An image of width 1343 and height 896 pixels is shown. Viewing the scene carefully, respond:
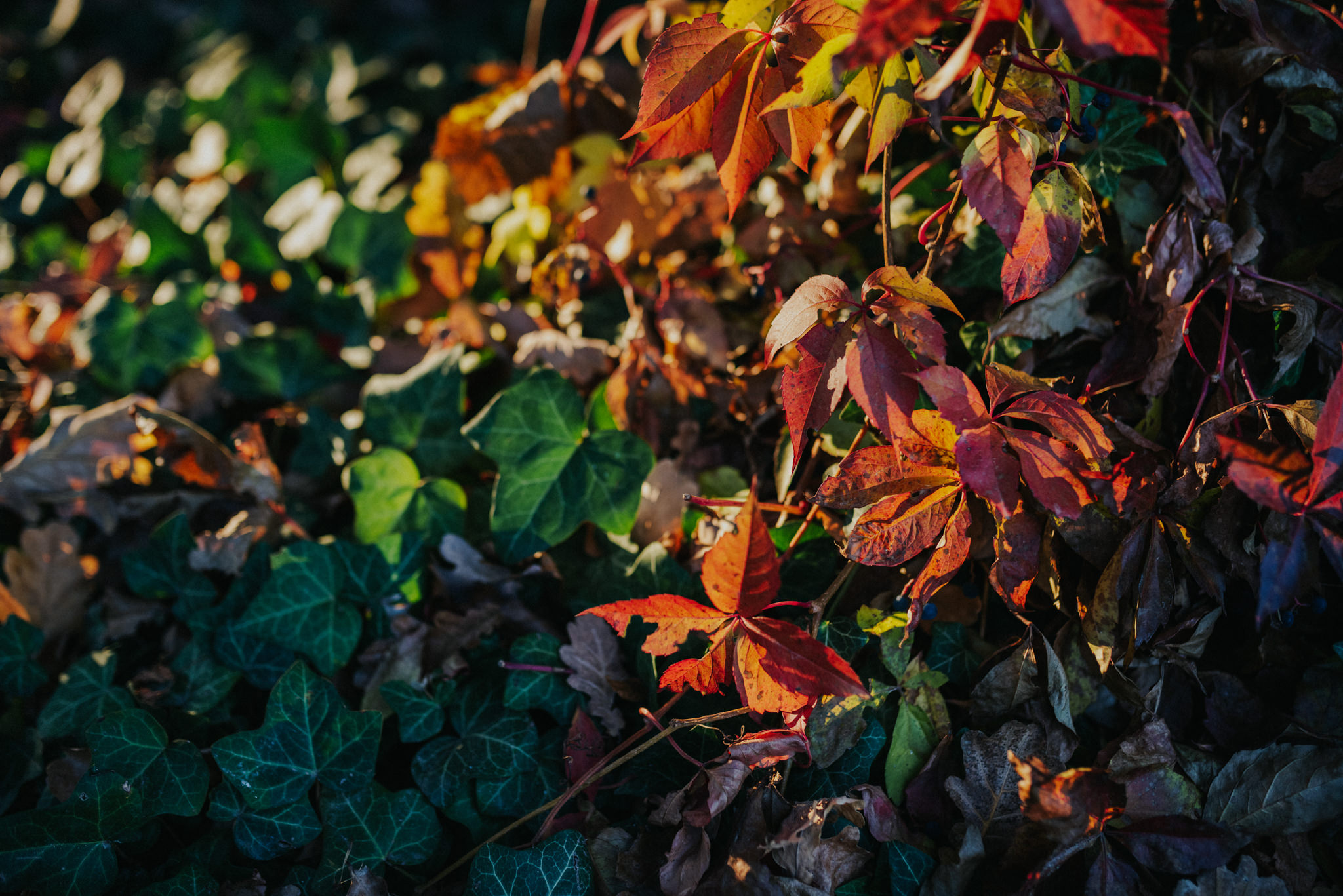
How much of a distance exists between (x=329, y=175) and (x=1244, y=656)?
7.85 ft

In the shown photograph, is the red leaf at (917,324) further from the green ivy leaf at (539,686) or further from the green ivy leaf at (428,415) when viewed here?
the green ivy leaf at (428,415)

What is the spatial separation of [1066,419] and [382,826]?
1053 millimetres

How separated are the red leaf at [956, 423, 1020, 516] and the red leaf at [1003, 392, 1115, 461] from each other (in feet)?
0.16

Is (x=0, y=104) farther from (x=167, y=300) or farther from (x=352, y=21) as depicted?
(x=167, y=300)

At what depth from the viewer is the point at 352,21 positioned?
9.45ft

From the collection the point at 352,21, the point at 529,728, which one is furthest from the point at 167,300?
the point at 352,21

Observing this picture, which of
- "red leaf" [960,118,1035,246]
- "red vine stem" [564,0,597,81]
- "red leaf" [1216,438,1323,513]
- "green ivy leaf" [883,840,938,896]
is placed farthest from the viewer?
"red vine stem" [564,0,597,81]

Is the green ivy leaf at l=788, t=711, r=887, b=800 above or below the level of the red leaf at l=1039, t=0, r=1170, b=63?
below

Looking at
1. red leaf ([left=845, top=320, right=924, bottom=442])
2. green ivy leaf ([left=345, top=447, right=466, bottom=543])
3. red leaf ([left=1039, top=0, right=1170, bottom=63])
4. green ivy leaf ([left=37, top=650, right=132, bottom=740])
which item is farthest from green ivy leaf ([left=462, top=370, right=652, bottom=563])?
red leaf ([left=1039, top=0, right=1170, bottom=63])

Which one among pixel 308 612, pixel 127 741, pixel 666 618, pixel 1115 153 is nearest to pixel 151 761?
pixel 127 741

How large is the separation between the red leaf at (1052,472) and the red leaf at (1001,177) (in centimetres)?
23

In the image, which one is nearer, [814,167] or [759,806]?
[759,806]

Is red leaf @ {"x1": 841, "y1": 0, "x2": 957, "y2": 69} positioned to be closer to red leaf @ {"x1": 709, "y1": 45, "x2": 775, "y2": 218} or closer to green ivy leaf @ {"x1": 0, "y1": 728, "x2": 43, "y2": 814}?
red leaf @ {"x1": 709, "y1": 45, "x2": 775, "y2": 218}

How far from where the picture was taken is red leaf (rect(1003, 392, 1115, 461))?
843mm
